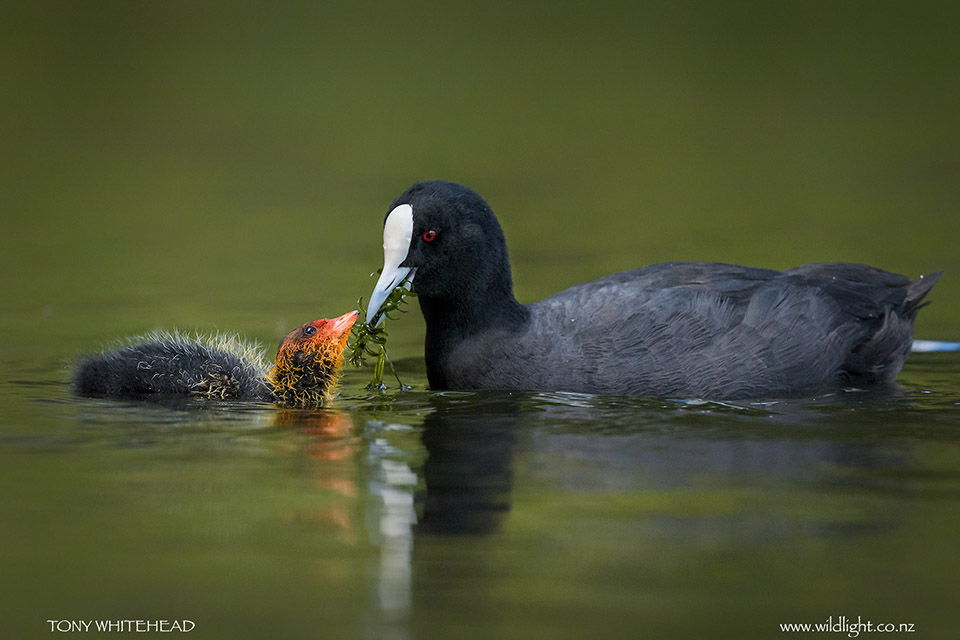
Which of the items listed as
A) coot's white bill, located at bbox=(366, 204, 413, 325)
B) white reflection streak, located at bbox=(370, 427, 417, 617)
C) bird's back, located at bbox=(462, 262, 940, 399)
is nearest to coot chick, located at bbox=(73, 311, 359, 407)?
coot's white bill, located at bbox=(366, 204, 413, 325)

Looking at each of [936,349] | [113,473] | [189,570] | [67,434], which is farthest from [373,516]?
[936,349]

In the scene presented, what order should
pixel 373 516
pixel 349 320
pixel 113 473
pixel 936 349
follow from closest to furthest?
pixel 373 516 → pixel 113 473 → pixel 349 320 → pixel 936 349

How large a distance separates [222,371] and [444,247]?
132 centimetres

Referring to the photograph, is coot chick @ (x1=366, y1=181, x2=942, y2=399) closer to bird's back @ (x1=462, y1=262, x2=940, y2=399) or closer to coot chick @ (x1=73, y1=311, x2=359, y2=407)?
bird's back @ (x1=462, y1=262, x2=940, y2=399)

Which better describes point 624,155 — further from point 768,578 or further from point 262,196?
point 768,578

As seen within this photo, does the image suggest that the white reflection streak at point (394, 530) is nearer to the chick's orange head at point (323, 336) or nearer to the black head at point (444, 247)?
the chick's orange head at point (323, 336)

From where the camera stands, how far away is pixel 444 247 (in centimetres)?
796

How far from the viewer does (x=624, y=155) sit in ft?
57.5

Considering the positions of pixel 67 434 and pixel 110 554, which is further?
pixel 67 434

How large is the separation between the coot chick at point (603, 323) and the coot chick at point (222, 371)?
323 millimetres

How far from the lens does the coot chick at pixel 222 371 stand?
25.6ft

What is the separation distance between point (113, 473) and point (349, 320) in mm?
1840

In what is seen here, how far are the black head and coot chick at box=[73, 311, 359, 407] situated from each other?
0.35 meters

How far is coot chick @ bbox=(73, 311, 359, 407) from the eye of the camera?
7.80m
